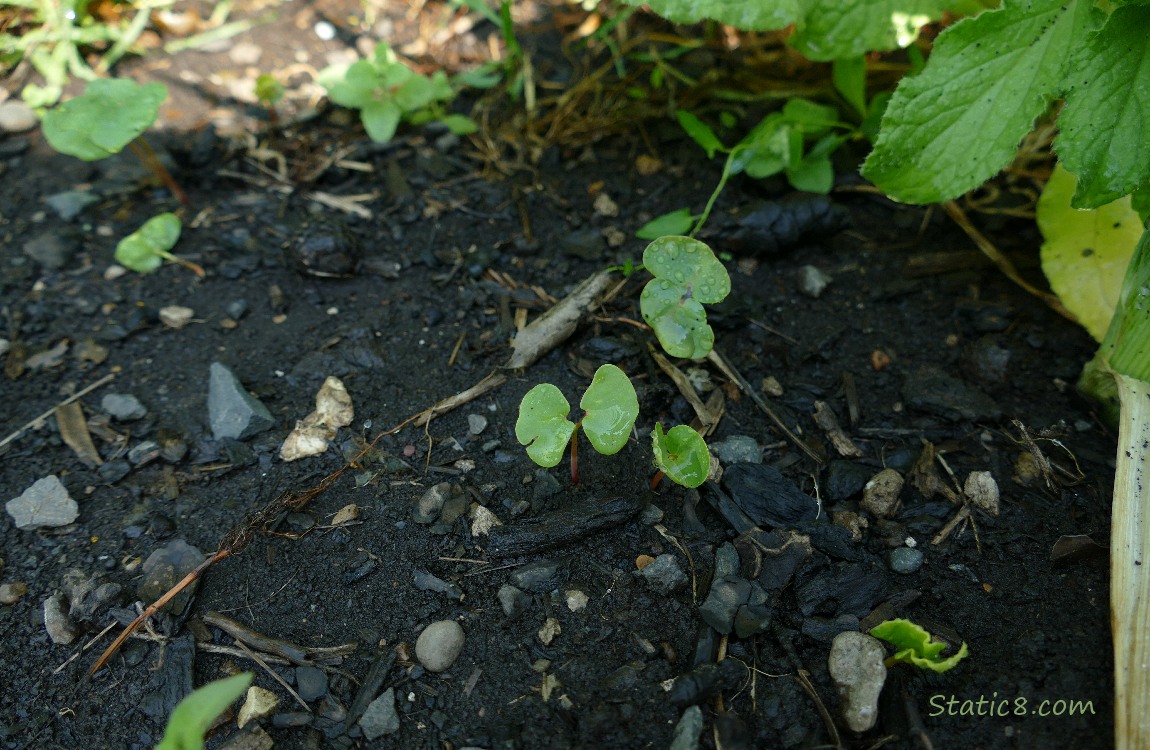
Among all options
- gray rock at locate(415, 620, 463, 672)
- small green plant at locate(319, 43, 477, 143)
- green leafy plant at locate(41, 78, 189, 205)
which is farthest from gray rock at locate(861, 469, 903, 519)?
green leafy plant at locate(41, 78, 189, 205)

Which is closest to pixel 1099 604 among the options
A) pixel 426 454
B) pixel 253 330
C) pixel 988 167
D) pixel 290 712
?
pixel 988 167

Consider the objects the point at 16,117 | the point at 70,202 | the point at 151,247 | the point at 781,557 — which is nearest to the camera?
the point at 781,557

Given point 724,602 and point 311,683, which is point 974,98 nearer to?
point 724,602

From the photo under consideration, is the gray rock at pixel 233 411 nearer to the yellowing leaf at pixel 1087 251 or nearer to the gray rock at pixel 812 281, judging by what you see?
the gray rock at pixel 812 281

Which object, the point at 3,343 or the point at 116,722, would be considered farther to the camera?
the point at 3,343

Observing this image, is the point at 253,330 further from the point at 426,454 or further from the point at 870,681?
the point at 870,681

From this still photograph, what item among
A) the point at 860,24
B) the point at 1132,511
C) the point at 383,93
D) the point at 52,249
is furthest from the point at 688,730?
the point at 52,249

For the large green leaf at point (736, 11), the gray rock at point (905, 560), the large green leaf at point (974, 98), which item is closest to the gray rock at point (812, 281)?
the large green leaf at point (974, 98)
